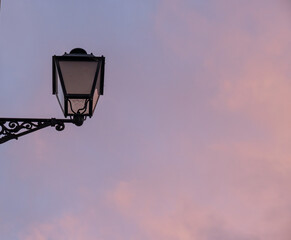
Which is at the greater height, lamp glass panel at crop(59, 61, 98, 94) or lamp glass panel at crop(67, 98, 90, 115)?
lamp glass panel at crop(59, 61, 98, 94)

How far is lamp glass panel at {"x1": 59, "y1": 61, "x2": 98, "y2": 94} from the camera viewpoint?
4062mm

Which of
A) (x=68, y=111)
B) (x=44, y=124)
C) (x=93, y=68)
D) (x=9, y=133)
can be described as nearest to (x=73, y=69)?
(x=93, y=68)

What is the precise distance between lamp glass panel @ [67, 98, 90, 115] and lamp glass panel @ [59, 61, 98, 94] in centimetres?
10

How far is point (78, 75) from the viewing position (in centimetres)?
412

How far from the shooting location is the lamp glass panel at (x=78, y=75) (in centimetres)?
406

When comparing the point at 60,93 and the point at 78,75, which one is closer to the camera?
the point at 78,75

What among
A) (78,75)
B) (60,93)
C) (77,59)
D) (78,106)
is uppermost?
(77,59)

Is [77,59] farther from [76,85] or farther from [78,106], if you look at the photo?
[78,106]

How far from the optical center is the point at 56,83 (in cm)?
435

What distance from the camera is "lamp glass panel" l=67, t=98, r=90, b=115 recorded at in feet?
13.4

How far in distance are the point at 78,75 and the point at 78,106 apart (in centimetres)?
38

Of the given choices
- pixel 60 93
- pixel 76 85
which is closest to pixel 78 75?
pixel 76 85

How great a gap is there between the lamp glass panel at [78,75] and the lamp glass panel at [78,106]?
0.33ft

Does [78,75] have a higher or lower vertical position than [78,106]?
higher
